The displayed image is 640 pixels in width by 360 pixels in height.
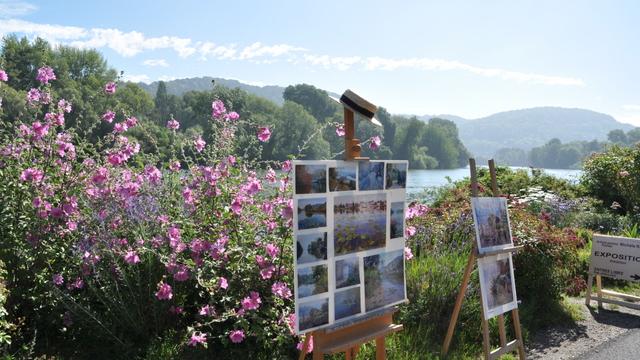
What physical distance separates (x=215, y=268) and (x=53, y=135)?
5.70 feet

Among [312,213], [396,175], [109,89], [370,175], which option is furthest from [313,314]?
[109,89]

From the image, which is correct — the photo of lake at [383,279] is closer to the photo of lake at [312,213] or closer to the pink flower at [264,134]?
the photo of lake at [312,213]

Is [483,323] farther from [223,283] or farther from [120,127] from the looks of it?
[120,127]

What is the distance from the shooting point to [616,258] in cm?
632

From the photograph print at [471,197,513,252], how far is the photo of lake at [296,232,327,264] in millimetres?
1711

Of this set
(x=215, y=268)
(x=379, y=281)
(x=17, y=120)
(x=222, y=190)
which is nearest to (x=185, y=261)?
(x=215, y=268)

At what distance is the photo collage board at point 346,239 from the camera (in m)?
3.02

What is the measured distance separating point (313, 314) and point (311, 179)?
2.58 feet

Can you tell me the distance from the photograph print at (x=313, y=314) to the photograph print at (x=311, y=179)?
652 mm

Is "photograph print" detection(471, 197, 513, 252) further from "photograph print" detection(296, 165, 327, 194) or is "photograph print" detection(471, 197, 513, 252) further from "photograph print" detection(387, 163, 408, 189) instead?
"photograph print" detection(296, 165, 327, 194)

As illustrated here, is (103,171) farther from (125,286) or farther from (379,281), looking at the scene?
(379,281)

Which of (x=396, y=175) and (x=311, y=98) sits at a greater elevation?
(x=311, y=98)

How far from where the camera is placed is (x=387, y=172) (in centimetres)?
351

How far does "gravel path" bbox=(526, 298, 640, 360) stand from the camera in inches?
192
